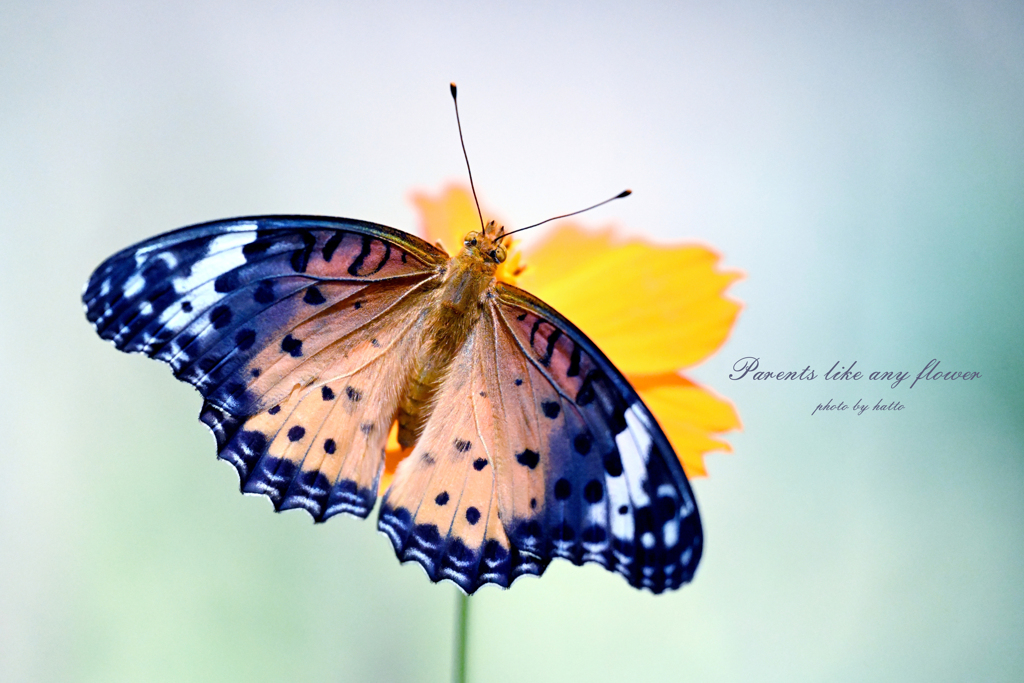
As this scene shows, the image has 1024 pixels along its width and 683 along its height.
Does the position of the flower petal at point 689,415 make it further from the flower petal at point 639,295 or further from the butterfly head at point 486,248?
the butterfly head at point 486,248

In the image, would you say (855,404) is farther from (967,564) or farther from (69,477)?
(69,477)

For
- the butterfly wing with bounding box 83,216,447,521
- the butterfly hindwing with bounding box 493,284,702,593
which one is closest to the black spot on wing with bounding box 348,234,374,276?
the butterfly wing with bounding box 83,216,447,521

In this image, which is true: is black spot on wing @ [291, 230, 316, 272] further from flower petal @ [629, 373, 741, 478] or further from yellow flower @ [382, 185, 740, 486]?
flower petal @ [629, 373, 741, 478]

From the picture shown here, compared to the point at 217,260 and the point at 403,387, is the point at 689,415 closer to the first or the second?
the point at 403,387

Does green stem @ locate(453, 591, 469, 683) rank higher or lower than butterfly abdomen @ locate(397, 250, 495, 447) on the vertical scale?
lower

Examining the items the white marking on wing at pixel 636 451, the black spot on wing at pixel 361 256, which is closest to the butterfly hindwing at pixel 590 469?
the white marking on wing at pixel 636 451

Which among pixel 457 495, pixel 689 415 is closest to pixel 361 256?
pixel 457 495
